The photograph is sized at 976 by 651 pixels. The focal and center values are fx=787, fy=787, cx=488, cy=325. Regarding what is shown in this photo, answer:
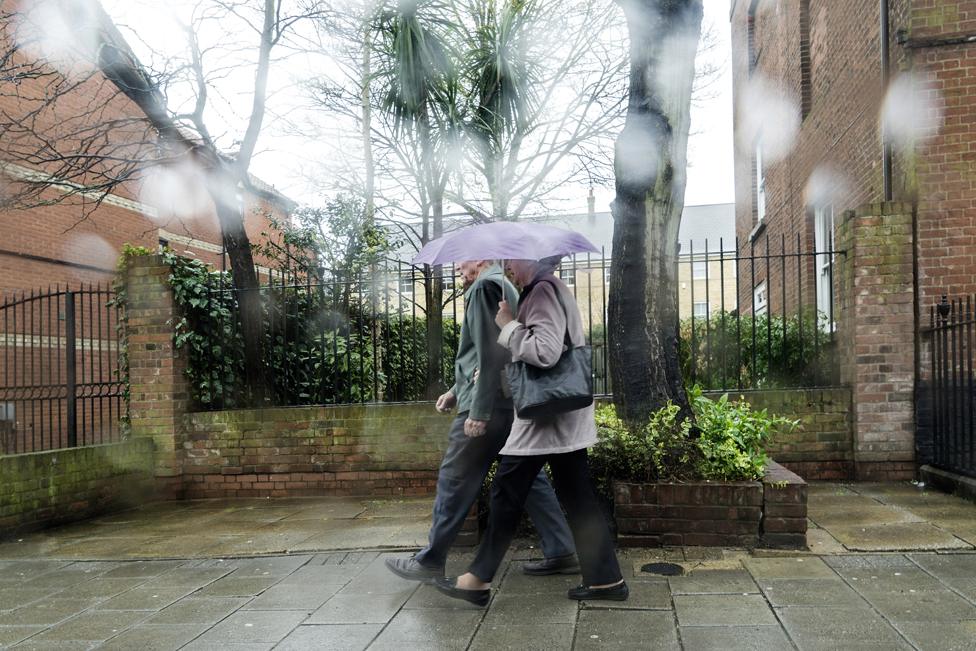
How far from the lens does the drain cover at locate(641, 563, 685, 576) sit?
4.32 m

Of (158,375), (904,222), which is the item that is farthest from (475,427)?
(904,222)

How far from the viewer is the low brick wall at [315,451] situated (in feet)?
24.5

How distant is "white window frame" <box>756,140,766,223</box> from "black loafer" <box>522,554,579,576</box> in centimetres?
1200

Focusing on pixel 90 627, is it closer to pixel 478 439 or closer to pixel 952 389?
pixel 478 439

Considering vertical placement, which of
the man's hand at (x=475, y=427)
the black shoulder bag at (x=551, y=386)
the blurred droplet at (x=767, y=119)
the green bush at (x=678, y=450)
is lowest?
the green bush at (x=678, y=450)

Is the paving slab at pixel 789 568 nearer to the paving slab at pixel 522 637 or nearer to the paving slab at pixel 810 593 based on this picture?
the paving slab at pixel 810 593

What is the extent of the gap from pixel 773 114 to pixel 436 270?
786cm

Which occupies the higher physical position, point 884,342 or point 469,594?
point 884,342

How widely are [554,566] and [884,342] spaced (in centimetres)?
441

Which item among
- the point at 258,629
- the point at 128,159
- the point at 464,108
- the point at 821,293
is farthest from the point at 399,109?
the point at 258,629

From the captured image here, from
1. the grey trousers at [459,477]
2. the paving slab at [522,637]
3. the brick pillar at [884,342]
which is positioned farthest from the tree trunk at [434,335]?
the paving slab at [522,637]

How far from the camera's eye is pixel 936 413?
22.6 ft

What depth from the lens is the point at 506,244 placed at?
372 centimetres

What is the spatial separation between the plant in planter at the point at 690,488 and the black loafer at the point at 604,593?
3.13 feet
